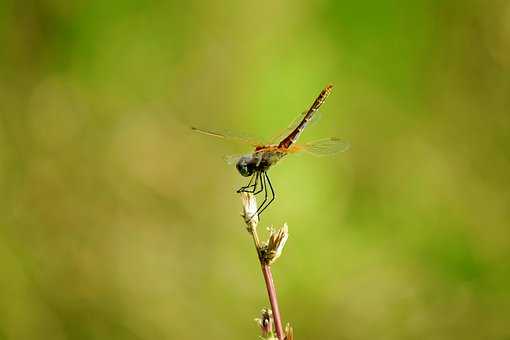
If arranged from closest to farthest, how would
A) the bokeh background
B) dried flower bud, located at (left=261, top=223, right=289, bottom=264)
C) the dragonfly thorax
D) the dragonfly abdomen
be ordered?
dried flower bud, located at (left=261, top=223, right=289, bottom=264) → the dragonfly thorax → the dragonfly abdomen → the bokeh background

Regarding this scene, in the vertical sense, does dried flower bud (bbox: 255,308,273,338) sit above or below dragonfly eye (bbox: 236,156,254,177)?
below

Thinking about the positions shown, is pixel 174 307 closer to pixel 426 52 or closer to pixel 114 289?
pixel 114 289

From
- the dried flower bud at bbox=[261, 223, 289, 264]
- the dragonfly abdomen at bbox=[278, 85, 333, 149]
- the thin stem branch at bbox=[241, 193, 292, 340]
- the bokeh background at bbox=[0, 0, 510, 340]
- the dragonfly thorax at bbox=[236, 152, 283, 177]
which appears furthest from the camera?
the bokeh background at bbox=[0, 0, 510, 340]

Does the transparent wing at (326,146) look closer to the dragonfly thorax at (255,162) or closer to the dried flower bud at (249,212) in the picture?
the dragonfly thorax at (255,162)

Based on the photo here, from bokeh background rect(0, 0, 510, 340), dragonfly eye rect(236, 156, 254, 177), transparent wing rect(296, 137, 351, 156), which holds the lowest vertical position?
dragonfly eye rect(236, 156, 254, 177)

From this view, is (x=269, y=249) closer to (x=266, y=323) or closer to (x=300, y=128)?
(x=266, y=323)

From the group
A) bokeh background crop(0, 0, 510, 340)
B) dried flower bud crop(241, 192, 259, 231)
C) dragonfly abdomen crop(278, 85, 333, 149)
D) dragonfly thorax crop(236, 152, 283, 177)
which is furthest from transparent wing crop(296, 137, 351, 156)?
bokeh background crop(0, 0, 510, 340)

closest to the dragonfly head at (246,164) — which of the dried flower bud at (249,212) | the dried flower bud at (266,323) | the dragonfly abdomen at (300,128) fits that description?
the dragonfly abdomen at (300,128)

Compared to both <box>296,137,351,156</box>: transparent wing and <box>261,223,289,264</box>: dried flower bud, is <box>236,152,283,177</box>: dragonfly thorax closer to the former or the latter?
<box>296,137,351,156</box>: transparent wing
